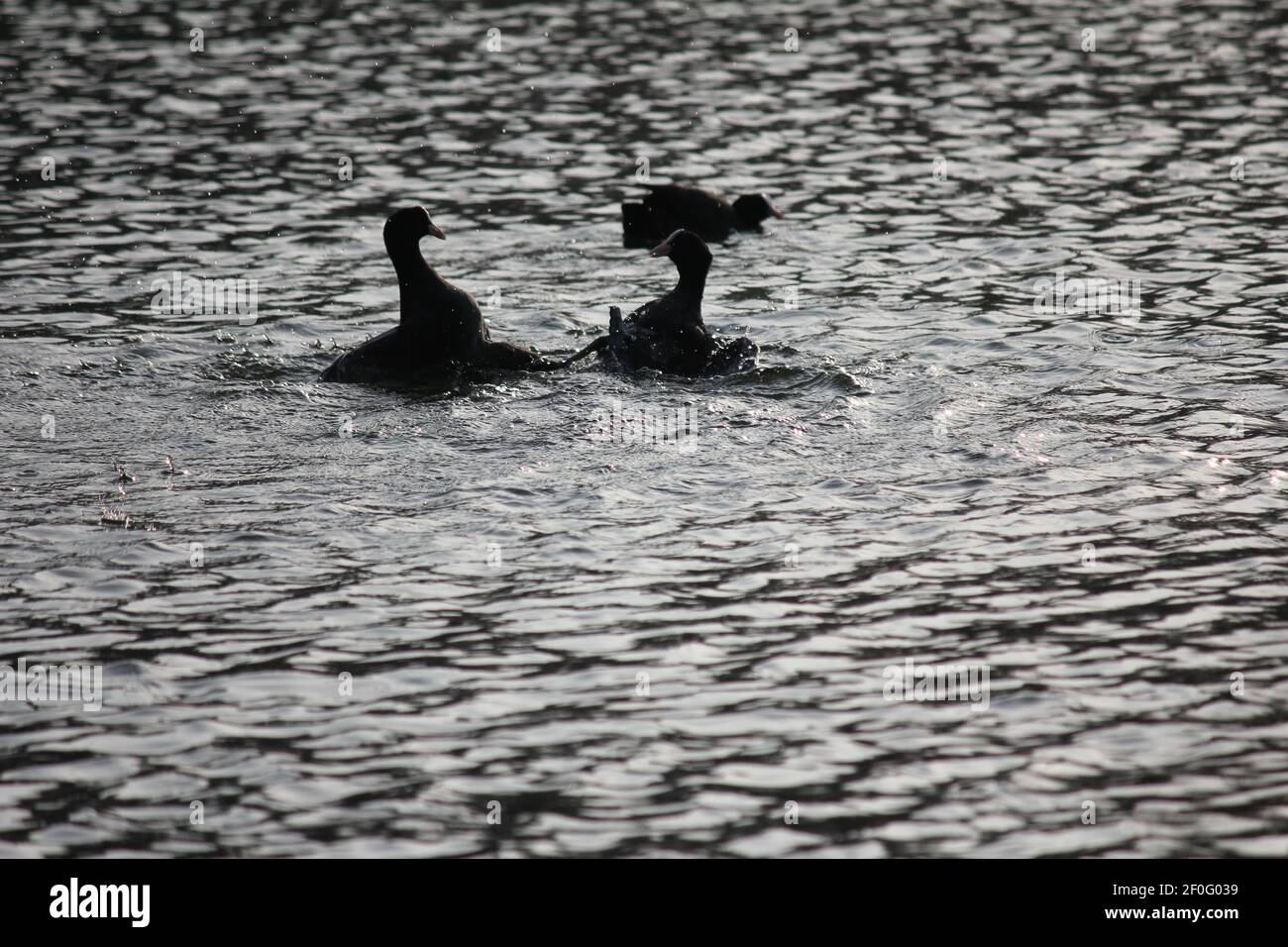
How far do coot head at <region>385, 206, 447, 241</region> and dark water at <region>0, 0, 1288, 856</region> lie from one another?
1.40m

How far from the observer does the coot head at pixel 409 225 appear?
49.2 ft

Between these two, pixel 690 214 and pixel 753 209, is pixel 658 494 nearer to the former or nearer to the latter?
pixel 690 214

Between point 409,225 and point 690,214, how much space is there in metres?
5.22

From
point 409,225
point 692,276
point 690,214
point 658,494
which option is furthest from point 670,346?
point 690,214

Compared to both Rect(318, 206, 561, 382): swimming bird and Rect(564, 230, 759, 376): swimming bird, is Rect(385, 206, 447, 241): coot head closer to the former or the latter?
Rect(318, 206, 561, 382): swimming bird

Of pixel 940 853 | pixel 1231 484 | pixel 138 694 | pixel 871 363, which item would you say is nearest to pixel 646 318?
pixel 871 363

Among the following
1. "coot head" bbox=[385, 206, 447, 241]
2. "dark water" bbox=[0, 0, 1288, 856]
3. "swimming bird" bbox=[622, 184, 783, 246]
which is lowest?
"dark water" bbox=[0, 0, 1288, 856]

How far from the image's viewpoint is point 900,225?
64.0 feet

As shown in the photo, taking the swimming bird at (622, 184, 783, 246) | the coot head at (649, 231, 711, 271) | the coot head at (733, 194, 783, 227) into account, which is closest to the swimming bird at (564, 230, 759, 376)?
the coot head at (649, 231, 711, 271)

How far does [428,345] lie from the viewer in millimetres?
14500

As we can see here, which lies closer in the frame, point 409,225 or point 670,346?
point 670,346

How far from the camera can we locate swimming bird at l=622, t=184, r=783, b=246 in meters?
19.1

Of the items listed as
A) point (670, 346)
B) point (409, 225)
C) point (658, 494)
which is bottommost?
point (658, 494)

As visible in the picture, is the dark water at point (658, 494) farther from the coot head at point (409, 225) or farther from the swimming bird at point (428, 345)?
the coot head at point (409, 225)
